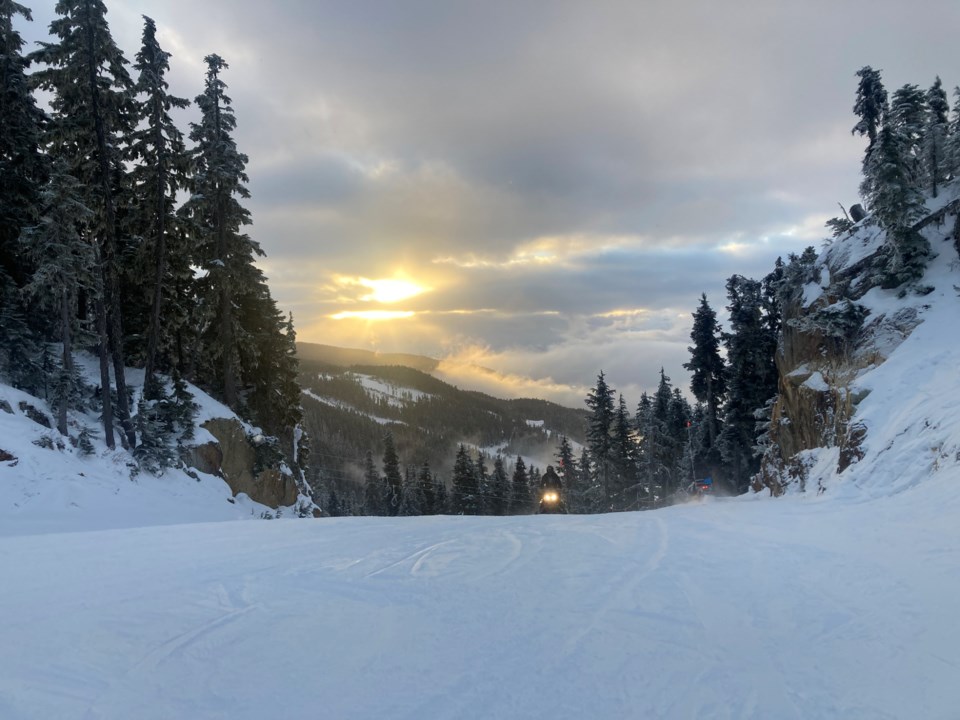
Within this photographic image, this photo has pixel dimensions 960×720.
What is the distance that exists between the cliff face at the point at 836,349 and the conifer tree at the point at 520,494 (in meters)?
45.0

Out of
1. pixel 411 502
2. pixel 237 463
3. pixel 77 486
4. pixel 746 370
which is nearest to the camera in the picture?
pixel 77 486

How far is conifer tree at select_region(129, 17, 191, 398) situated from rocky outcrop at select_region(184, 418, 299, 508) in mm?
3514

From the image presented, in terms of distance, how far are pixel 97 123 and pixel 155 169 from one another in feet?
8.87

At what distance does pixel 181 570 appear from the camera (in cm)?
715

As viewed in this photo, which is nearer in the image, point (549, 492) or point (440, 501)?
point (549, 492)

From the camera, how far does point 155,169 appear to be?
2348cm

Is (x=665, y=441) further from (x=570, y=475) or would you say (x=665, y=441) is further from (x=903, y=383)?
(x=903, y=383)

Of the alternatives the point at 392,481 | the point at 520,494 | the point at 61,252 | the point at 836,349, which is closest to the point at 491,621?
the point at 61,252

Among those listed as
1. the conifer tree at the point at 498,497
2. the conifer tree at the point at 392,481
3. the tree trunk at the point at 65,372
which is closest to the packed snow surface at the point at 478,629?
the tree trunk at the point at 65,372

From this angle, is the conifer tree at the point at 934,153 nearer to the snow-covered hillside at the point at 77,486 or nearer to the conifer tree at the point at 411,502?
the snow-covered hillside at the point at 77,486

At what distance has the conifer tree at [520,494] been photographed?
72.5 m

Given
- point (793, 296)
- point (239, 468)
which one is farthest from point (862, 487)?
point (239, 468)

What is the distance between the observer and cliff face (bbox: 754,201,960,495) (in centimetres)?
1941

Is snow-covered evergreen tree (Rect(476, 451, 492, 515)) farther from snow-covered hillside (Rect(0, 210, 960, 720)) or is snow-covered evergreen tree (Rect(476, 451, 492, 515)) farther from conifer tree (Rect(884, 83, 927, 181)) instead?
snow-covered hillside (Rect(0, 210, 960, 720))
